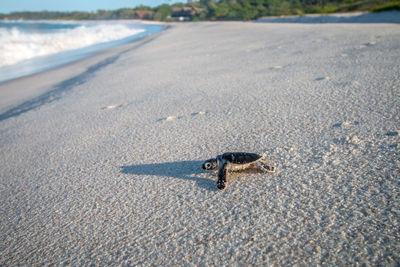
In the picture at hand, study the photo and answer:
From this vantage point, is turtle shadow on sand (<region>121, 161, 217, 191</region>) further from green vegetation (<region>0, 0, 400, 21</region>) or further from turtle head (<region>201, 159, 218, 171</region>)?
green vegetation (<region>0, 0, 400, 21</region>)

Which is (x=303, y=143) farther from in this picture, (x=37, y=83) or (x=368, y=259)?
(x=37, y=83)

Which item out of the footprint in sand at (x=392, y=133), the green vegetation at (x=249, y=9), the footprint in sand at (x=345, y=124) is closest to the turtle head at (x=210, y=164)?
the footprint in sand at (x=345, y=124)

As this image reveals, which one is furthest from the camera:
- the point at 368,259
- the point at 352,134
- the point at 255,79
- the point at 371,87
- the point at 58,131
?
the point at 255,79

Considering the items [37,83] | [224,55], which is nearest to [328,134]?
[224,55]

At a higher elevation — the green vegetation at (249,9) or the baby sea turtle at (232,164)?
the green vegetation at (249,9)

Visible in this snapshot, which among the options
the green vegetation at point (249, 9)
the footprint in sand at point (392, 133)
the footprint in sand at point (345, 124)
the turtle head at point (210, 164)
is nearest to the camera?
the turtle head at point (210, 164)

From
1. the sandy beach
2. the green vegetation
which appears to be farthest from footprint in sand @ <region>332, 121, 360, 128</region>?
the green vegetation

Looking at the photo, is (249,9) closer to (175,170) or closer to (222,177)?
(175,170)

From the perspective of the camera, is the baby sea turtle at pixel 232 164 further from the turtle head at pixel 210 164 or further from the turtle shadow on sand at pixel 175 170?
the turtle shadow on sand at pixel 175 170
